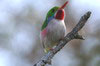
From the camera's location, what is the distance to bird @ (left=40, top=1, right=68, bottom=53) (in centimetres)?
363

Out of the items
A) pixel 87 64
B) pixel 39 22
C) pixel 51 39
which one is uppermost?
pixel 39 22

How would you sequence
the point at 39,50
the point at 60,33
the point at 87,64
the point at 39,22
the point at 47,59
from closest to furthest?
the point at 47,59 < the point at 60,33 < the point at 87,64 < the point at 39,50 < the point at 39,22

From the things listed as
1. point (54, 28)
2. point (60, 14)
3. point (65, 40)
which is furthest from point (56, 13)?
point (65, 40)

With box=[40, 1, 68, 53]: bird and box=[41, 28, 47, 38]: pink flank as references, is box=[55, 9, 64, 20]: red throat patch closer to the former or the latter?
box=[40, 1, 68, 53]: bird

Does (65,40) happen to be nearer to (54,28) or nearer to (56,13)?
(54,28)

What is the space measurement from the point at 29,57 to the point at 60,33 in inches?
204

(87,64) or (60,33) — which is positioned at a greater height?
(60,33)

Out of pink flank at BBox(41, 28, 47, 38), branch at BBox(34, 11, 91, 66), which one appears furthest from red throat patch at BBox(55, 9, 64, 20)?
branch at BBox(34, 11, 91, 66)

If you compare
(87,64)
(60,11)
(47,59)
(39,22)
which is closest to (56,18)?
(60,11)

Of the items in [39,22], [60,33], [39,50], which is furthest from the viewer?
[39,22]

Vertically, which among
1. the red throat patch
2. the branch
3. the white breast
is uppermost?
the red throat patch

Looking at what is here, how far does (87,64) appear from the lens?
7.80 meters

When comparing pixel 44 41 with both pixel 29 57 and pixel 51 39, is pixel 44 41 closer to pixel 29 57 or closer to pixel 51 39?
pixel 51 39

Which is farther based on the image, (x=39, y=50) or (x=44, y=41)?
(x=39, y=50)
